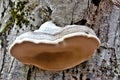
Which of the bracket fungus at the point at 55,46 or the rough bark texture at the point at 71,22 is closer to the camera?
the bracket fungus at the point at 55,46

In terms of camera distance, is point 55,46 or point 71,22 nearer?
point 55,46

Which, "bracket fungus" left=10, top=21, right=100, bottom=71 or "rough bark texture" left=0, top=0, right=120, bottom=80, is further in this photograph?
"rough bark texture" left=0, top=0, right=120, bottom=80

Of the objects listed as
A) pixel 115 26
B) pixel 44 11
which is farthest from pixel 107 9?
pixel 44 11

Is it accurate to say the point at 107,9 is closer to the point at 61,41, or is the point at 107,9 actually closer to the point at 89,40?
the point at 89,40
